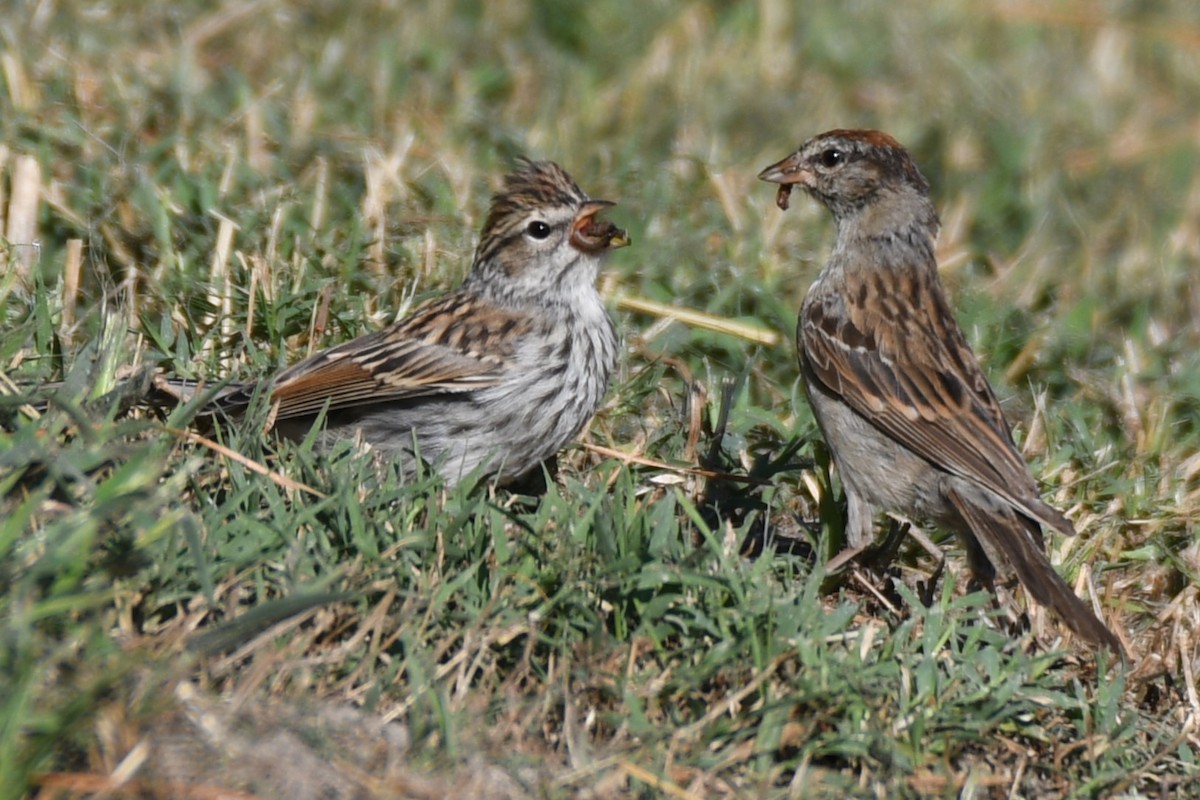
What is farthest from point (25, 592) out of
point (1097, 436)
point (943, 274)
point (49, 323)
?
point (943, 274)

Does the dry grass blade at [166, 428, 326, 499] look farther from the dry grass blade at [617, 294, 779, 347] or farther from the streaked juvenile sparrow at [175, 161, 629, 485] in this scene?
the dry grass blade at [617, 294, 779, 347]

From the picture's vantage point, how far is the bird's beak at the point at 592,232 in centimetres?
570

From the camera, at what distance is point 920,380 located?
5.30 meters

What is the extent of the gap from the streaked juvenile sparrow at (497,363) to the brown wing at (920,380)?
81 cm

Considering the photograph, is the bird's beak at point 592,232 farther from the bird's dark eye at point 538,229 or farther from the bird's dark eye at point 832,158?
the bird's dark eye at point 832,158

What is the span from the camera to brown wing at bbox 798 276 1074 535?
16.3 ft

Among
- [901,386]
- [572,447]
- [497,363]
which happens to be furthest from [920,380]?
[497,363]

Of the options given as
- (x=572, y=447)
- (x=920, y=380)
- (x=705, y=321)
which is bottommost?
(x=572, y=447)

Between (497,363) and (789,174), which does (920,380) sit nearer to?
(789,174)

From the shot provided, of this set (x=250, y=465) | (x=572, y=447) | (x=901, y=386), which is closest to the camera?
(x=250, y=465)

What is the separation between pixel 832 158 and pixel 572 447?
4.92 feet

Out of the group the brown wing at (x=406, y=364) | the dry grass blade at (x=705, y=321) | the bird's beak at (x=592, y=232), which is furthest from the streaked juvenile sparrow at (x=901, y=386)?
the brown wing at (x=406, y=364)

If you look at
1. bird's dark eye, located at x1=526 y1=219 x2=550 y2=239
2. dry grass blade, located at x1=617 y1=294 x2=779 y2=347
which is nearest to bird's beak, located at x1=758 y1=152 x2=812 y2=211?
dry grass blade, located at x1=617 y1=294 x2=779 y2=347

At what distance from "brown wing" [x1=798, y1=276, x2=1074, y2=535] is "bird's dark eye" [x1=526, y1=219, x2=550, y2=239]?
0.98 m
